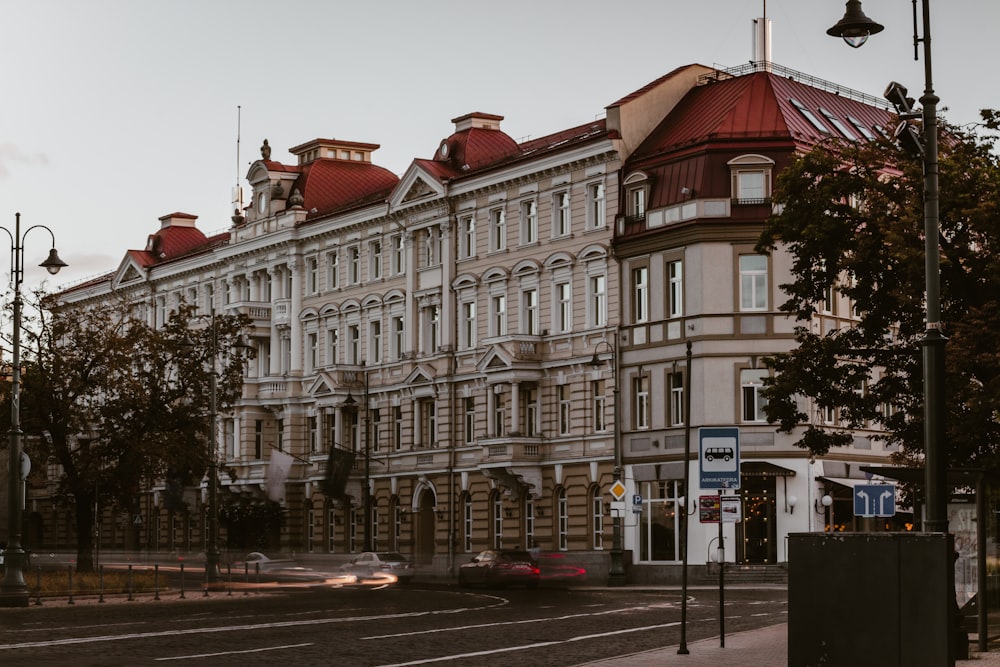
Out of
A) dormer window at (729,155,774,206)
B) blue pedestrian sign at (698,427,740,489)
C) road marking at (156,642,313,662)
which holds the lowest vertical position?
road marking at (156,642,313,662)

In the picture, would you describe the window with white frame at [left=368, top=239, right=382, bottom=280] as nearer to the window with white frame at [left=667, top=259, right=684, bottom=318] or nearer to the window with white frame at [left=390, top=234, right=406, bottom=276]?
the window with white frame at [left=390, top=234, right=406, bottom=276]

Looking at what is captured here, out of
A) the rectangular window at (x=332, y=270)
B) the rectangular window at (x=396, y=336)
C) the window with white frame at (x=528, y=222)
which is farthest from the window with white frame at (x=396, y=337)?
the window with white frame at (x=528, y=222)

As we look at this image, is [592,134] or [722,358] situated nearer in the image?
[722,358]

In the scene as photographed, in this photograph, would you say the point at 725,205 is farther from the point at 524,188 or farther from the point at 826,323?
the point at 524,188

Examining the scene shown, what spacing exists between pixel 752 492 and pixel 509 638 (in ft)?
97.3

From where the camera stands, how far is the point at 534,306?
64938 millimetres

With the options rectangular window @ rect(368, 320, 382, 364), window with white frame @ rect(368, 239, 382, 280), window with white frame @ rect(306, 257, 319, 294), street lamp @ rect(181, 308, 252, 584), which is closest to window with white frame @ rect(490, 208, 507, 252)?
window with white frame @ rect(368, 239, 382, 280)

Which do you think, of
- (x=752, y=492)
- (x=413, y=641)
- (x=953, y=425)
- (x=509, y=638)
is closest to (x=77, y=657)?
(x=413, y=641)

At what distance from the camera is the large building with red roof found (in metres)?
57.0

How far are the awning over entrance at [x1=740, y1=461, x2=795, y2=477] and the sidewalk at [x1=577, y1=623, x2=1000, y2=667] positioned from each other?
2845 cm

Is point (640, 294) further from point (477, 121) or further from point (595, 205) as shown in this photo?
point (477, 121)

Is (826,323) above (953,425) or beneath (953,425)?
above

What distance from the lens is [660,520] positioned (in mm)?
58906

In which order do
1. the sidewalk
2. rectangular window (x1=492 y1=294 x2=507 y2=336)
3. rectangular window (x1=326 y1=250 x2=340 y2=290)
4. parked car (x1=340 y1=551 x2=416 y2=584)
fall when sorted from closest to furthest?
the sidewalk → parked car (x1=340 y1=551 x2=416 y2=584) → rectangular window (x1=492 y1=294 x2=507 y2=336) → rectangular window (x1=326 y1=250 x2=340 y2=290)
